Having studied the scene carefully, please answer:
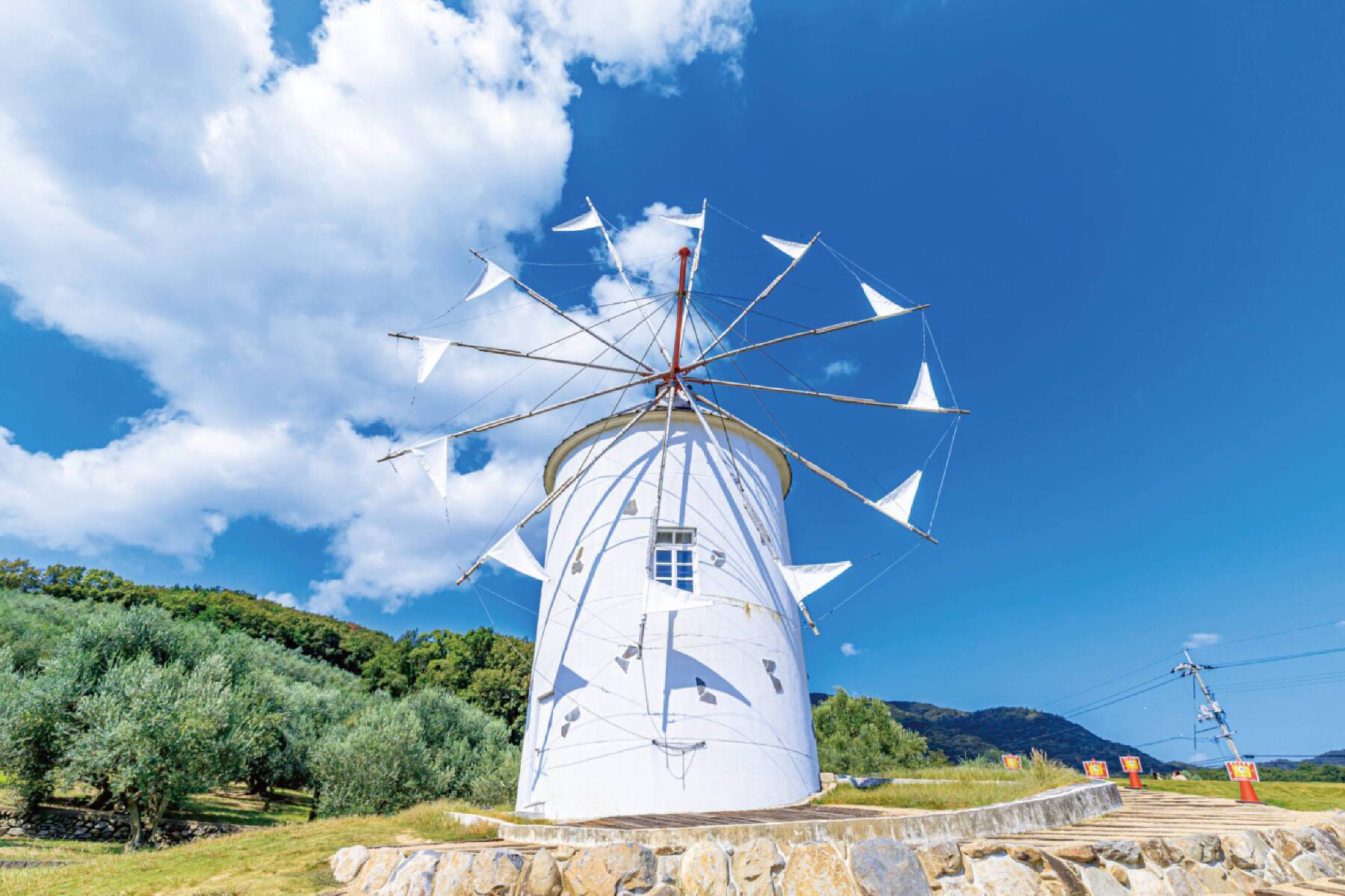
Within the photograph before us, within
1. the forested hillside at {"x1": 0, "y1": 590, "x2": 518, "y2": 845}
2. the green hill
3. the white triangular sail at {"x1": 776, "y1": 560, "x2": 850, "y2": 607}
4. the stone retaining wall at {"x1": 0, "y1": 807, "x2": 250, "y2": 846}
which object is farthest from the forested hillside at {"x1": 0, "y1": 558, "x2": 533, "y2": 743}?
the green hill

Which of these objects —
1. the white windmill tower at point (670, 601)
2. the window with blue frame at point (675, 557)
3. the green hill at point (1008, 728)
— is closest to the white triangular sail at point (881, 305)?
the white windmill tower at point (670, 601)

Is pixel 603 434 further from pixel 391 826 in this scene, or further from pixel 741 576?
pixel 391 826

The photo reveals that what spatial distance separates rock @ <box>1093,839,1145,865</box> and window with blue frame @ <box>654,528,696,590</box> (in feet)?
24.5

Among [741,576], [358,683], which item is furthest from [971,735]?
[741,576]

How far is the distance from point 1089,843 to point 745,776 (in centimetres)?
606

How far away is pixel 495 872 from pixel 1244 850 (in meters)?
7.59

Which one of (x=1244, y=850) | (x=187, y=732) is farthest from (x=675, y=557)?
(x=187, y=732)

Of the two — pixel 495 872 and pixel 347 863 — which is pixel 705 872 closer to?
pixel 495 872

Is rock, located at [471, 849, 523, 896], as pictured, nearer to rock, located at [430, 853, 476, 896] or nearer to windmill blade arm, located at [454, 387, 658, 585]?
rock, located at [430, 853, 476, 896]

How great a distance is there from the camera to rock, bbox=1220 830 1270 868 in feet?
20.9

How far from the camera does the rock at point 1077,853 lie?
591cm

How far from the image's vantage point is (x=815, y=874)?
5820 mm

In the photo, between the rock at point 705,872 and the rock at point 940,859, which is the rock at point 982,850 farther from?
the rock at point 705,872

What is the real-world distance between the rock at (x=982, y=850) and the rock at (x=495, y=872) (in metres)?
4.28
